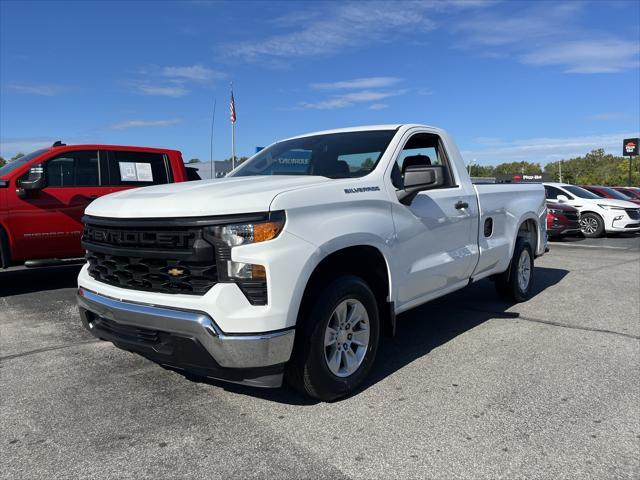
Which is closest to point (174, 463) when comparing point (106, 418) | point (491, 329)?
point (106, 418)

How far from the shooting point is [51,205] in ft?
22.4

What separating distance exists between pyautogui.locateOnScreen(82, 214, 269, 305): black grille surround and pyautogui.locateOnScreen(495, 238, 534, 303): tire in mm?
4069

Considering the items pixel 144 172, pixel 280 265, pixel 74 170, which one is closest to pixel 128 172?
pixel 144 172

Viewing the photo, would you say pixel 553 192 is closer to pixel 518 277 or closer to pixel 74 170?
pixel 518 277

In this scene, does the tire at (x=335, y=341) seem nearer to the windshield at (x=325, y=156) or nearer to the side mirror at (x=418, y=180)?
the side mirror at (x=418, y=180)

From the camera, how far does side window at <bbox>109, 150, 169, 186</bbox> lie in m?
7.52

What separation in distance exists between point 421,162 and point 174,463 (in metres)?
3.20

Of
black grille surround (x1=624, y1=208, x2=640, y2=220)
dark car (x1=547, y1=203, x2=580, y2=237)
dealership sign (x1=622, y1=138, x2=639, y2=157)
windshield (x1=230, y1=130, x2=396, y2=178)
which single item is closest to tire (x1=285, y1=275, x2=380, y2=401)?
windshield (x1=230, y1=130, x2=396, y2=178)

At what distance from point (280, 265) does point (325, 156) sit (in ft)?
5.92

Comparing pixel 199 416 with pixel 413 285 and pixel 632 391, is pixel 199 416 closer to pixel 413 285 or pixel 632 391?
pixel 413 285

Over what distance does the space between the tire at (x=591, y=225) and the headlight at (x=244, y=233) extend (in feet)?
50.9

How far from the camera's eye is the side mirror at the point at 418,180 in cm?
390

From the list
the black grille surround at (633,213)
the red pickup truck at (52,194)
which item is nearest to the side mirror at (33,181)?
the red pickup truck at (52,194)

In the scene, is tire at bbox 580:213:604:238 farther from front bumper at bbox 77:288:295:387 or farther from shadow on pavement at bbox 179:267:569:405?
front bumper at bbox 77:288:295:387
